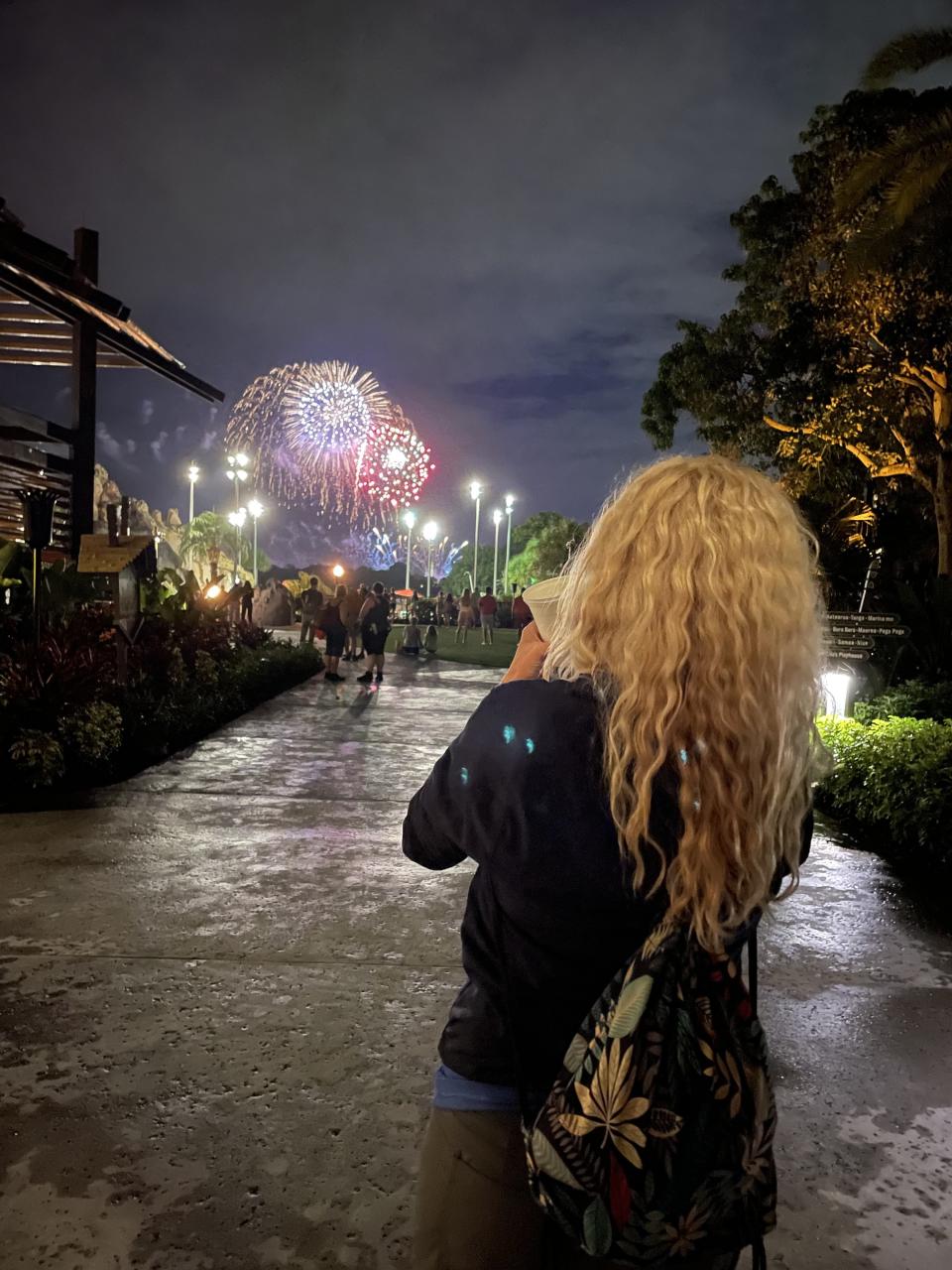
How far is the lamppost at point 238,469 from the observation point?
34.6 metres

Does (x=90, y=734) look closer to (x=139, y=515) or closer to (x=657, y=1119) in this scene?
(x=657, y=1119)

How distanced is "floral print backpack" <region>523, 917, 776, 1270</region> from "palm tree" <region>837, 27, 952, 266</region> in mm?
13147

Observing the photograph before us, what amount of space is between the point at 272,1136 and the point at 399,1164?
0.41m

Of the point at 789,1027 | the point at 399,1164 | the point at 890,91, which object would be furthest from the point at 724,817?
the point at 890,91

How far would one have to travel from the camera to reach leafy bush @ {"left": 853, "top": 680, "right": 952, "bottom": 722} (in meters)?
8.38

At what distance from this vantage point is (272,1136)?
2.88 m

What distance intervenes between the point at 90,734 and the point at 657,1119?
7592 millimetres

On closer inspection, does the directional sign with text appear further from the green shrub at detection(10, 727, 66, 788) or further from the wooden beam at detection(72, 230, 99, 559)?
the wooden beam at detection(72, 230, 99, 559)

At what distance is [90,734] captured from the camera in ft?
25.9

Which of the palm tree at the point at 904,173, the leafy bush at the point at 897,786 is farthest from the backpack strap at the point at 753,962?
the palm tree at the point at 904,173

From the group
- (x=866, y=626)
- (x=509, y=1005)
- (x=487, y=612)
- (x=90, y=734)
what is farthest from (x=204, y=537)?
(x=509, y=1005)

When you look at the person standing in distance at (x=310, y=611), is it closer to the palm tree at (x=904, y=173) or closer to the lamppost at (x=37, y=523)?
the lamppost at (x=37, y=523)

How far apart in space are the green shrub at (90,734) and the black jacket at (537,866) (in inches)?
284

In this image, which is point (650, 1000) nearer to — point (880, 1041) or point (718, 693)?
point (718, 693)
